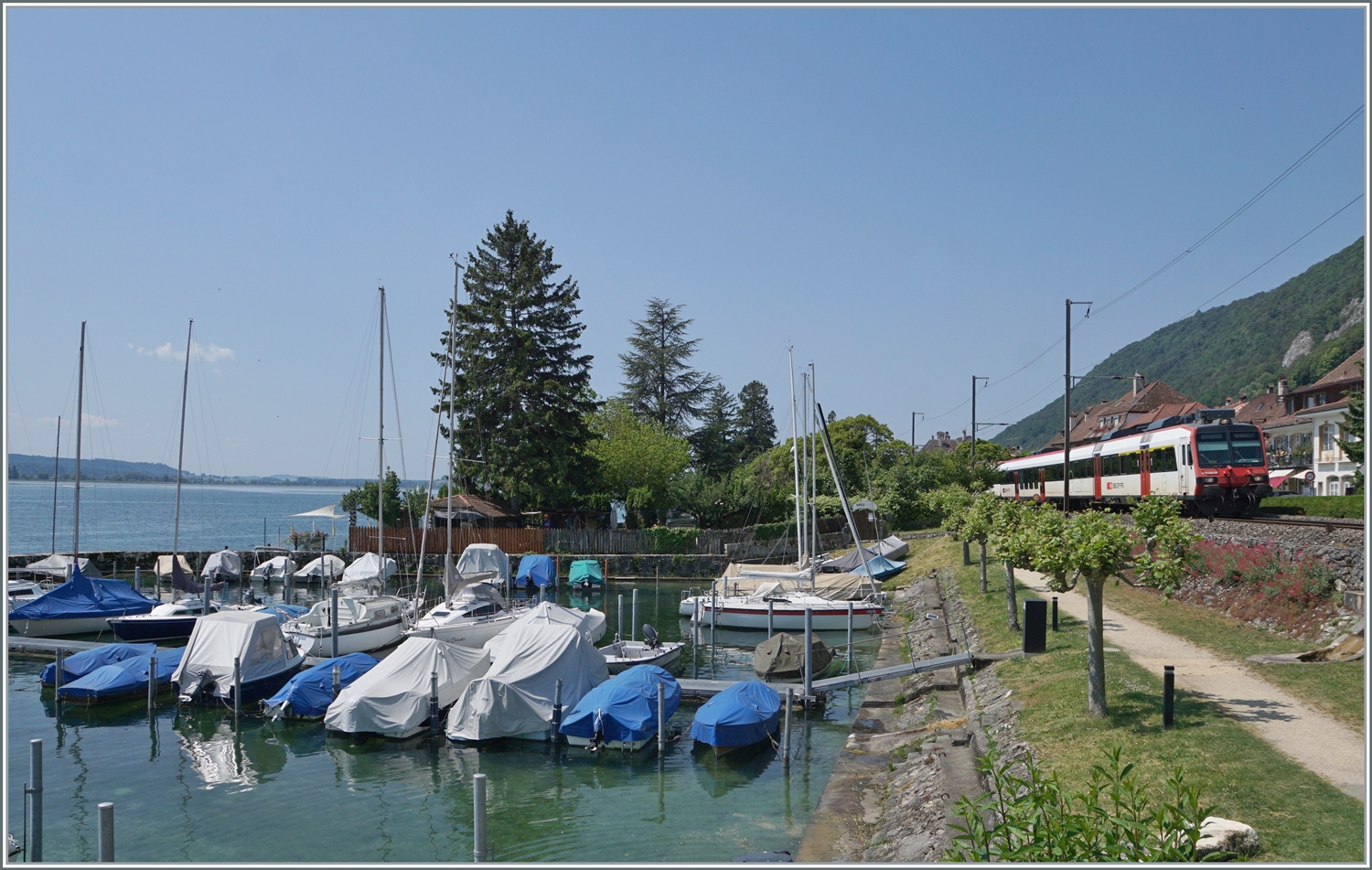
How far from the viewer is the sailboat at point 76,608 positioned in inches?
1272

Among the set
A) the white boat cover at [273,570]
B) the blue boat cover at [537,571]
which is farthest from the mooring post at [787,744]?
the white boat cover at [273,570]

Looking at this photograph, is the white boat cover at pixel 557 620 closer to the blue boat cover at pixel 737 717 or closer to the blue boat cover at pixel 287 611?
the blue boat cover at pixel 737 717

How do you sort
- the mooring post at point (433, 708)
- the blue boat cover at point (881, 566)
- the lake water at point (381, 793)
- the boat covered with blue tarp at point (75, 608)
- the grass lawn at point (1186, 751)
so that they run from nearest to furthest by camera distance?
1. the grass lawn at point (1186, 751)
2. the lake water at point (381, 793)
3. the mooring post at point (433, 708)
4. the boat covered with blue tarp at point (75, 608)
5. the blue boat cover at point (881, 566)

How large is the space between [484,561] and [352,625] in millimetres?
12301

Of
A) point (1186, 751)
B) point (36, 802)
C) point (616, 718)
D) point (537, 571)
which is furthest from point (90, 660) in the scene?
point (1186, 751)

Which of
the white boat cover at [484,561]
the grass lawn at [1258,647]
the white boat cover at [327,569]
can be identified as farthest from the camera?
the white boat cover at [327,569]

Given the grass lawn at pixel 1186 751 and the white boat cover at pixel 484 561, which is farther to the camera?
the white boat cover at pixel 484 561

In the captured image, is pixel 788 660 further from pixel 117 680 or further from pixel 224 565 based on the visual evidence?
pixel 224 565

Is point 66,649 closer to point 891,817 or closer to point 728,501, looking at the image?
point 891,817

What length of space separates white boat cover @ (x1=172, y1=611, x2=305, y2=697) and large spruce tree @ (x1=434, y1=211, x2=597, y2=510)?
32.1 metres

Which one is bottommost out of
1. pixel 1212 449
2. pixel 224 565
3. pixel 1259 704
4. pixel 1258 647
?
pixel 224 565

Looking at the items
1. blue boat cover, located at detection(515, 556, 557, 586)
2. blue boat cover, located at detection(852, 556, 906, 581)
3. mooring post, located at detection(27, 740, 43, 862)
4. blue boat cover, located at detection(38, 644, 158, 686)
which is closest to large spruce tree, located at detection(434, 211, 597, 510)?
blue boat cover, located at detection(515, 556, 557, 586)

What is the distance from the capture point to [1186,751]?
39.0 feet

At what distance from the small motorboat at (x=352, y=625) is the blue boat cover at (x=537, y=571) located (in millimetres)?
14334
